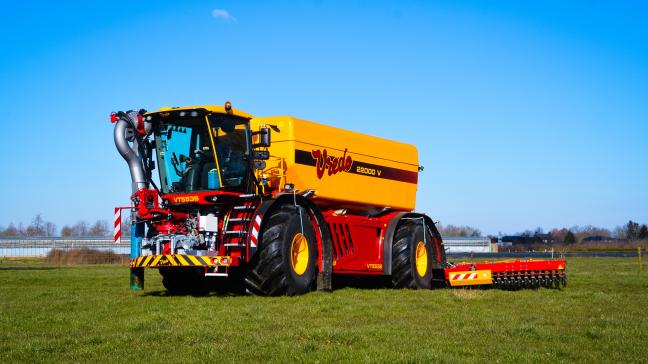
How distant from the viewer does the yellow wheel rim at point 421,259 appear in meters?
20.9

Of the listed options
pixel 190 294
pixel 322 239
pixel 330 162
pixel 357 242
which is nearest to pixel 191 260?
pixel 190 294

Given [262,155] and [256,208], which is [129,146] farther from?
[256,208]

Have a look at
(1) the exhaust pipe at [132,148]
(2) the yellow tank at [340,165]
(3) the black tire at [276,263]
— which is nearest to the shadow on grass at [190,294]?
(1) the exhaust pipe at [132,148]

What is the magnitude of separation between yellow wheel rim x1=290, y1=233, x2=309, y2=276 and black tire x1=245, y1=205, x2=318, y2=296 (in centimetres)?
13

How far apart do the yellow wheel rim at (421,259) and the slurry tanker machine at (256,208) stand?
840mm

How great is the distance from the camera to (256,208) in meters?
15.5

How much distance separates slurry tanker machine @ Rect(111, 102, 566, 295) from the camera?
15.4 metres

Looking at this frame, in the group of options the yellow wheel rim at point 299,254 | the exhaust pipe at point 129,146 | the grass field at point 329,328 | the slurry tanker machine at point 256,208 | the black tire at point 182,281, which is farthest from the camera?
the black tire at point 182,281

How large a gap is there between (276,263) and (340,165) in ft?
13.7

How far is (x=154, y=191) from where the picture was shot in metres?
16.6

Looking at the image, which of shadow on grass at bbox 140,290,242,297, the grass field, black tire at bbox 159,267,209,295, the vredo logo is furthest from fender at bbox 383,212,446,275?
black tire at bbox 159,267,209,295

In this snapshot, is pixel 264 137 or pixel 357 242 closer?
pixel 264 137

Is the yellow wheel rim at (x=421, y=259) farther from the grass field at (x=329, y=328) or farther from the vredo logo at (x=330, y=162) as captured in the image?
the grass field at (x=329, y=328)

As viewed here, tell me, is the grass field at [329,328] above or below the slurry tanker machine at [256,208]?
below
